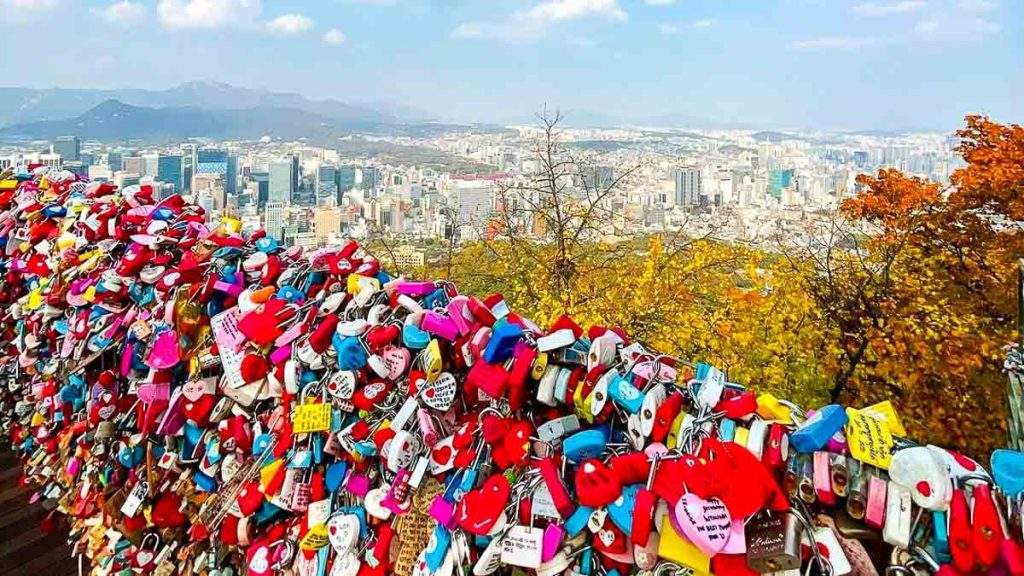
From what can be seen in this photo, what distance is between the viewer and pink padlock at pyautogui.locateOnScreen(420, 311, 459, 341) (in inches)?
57.7

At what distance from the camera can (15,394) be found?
3.19 m

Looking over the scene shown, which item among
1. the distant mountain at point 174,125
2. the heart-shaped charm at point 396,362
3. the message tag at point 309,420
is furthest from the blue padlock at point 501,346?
the distant mountain at point 174,125

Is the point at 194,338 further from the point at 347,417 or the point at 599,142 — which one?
the point at 599,142

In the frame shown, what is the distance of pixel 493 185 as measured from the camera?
11.3 m

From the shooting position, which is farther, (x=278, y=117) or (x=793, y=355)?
(x=278, y=117)

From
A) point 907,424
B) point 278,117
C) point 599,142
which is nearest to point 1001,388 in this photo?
point 907,424

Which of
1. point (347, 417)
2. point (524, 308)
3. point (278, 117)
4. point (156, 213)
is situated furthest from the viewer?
point (278, 117)

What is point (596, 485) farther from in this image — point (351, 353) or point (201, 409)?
point (201, 409)

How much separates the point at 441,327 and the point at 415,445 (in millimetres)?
259

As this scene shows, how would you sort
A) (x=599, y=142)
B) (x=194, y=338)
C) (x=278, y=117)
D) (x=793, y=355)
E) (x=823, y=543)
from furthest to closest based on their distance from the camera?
(x=278, y=117), (x=599, y=142), (x=793, y=355), (x=194, y=338), (x=823, y=543)

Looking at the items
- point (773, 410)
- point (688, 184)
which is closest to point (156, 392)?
point (773, 410)

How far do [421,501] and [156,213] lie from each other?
1.87 m

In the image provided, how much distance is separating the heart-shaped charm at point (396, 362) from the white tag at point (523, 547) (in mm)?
465

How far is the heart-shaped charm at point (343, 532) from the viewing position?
146 centimetres
